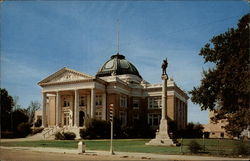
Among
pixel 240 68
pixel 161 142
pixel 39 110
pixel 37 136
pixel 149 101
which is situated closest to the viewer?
pixel 240 68

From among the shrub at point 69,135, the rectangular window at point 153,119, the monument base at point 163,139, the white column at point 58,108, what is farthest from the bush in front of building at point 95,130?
the rectangular window at point 153,119

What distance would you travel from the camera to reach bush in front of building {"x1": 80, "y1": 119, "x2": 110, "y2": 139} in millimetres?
45375

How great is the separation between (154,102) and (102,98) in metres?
11.6

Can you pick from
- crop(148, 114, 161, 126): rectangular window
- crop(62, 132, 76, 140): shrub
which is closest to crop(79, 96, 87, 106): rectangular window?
crop(62, 132, 76, 140): shrub

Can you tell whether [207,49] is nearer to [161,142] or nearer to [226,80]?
[226,80]

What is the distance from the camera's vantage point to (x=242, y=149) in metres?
19.2

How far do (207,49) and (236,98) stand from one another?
6.50 meters

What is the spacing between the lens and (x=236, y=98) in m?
24.3

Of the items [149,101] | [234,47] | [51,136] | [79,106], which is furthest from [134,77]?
[234,47]

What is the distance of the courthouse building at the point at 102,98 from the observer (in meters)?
53.4

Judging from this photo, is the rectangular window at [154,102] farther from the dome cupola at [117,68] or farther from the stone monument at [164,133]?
the stone monument at [164,133]

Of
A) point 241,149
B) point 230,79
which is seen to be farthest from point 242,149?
point 230,79

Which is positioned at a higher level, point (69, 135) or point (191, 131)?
point (69, 135)

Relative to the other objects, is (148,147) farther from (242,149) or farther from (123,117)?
(123,117)
